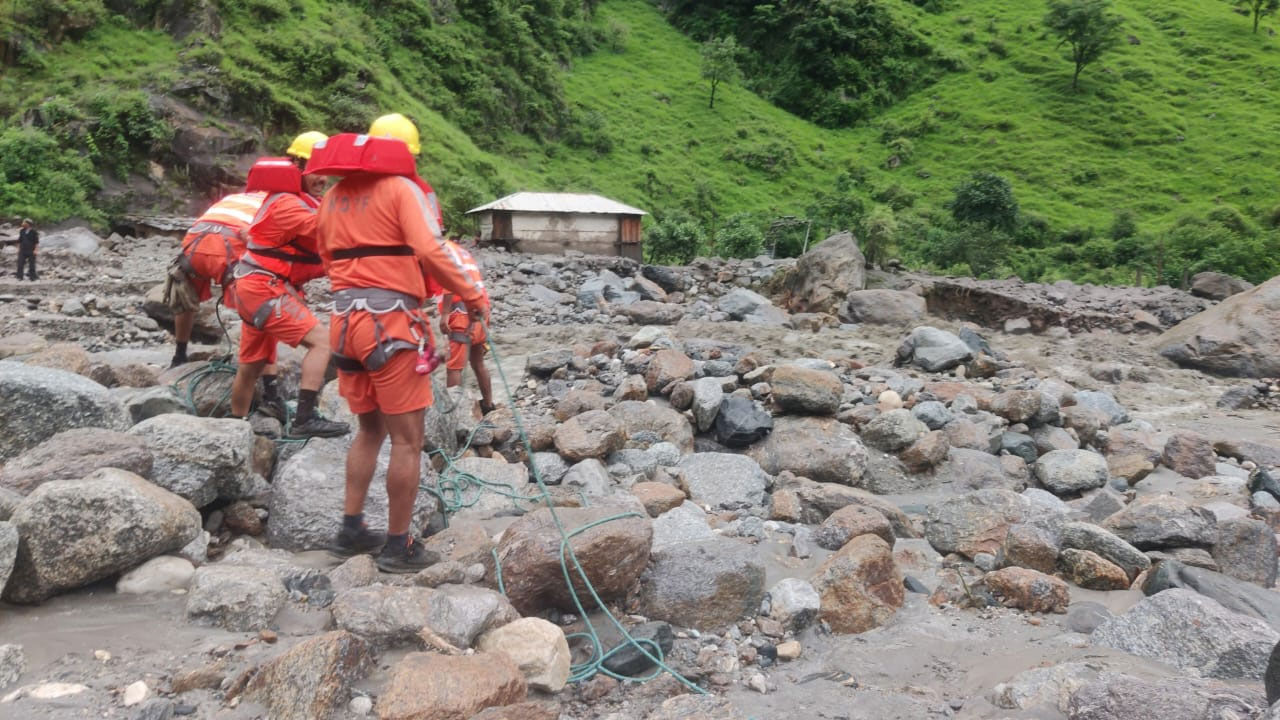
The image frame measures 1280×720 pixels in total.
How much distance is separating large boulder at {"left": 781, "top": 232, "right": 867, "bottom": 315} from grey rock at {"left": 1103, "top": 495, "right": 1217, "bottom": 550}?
10839 millimetres

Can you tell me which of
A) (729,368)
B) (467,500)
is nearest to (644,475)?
(467,500)

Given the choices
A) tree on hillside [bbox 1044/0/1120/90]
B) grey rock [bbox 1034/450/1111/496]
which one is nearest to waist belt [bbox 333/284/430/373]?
grey rock [bbox 1034/450/1111/496]

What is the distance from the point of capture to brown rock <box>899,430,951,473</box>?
20.4ft

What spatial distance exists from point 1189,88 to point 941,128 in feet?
57.3

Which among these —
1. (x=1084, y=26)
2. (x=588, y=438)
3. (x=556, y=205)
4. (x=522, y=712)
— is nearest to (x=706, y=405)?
(x=588, y=438)

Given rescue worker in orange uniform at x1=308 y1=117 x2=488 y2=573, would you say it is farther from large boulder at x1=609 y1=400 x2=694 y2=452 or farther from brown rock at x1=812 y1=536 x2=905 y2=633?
large boulder at x1=609 y1=400 x2=694 y2=452

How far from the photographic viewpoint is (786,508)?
488cm

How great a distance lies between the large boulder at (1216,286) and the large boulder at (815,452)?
738 inches

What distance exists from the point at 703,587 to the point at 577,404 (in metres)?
3.68

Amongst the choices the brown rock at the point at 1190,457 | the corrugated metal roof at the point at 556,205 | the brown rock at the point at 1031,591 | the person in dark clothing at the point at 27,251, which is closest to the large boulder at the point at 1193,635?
the brown rock at the point at 1031,591

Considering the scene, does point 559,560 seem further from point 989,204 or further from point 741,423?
point 989,204

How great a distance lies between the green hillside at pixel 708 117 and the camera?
2208cm

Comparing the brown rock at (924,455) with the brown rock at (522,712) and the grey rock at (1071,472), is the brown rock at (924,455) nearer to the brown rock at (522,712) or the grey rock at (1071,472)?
the grey rock at (1071,472)

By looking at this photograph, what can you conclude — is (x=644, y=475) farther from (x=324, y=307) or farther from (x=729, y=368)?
(x=324, y=307)
